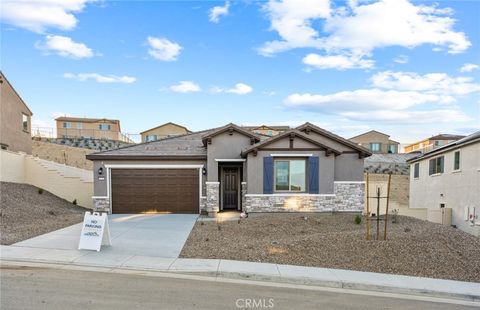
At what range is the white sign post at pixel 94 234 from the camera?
8211 millimetres

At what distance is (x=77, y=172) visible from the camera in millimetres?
21516

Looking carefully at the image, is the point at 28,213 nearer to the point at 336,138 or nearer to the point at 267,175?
the point at 267,175

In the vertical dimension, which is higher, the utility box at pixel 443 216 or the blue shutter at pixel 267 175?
the blue shutter at pixel 267 175

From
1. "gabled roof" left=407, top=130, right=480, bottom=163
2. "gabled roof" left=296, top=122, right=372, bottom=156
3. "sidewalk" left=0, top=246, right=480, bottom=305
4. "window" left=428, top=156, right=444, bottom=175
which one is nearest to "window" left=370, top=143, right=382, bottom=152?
"gabled roof" left=407, top=130, right=480, bottom=163

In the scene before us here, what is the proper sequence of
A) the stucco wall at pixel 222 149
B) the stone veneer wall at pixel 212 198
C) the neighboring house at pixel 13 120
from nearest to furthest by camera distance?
the stone veneer wall at pixel 212 198, the stucco wall at pixel 222 149, the neighboring house at pixel 13 120

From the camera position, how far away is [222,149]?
15719mm

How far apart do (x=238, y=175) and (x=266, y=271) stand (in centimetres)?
1005

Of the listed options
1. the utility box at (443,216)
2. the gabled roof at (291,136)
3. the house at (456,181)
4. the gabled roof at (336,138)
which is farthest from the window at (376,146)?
the gabled roof at (291,136)

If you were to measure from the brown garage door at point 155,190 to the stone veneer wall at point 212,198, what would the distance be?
873 mm

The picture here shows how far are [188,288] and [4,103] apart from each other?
72.7ft

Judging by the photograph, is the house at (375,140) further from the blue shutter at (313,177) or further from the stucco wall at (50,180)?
the stucco wall at (50,180)

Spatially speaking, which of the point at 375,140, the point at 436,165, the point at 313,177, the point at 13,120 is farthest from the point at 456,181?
the point at 375,140

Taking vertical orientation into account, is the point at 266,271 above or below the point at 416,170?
below

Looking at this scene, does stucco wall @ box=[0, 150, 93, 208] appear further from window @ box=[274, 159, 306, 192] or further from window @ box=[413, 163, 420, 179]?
window @ box=[413, 163, 420, 179]
